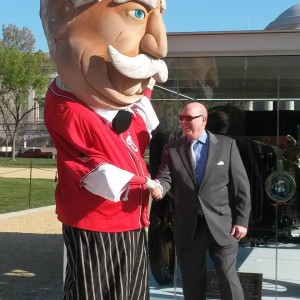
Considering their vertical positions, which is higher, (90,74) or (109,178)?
(90,74)

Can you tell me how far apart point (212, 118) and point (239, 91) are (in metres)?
0.73

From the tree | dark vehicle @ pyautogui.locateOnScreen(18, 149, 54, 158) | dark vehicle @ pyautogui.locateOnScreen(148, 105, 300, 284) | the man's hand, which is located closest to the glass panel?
dark vehicle @ pyautogui.locateOnScreen(148, 105, 300, 284)

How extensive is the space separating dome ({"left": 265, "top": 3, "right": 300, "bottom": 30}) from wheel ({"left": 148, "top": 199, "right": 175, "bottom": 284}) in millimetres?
2813

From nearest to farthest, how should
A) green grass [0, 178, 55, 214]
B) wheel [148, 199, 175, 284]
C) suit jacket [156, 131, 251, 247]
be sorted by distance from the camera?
suit jacket [156, 131, 251, 247], wheel [148, 199, 175, 284], green grass [0, 178, 55, 214]

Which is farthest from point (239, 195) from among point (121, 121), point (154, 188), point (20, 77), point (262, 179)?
point (20, 77)

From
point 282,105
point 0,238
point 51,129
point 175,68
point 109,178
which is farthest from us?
point 0,238

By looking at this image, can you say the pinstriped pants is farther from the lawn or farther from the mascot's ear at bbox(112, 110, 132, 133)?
the lawn

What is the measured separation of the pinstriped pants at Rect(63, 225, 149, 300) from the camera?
3836 mm

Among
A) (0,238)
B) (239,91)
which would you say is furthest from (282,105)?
(0,238)

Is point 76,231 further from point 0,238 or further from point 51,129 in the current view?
point 0,238

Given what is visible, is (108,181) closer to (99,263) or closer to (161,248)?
(99,263)

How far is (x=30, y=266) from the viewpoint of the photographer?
324 inches

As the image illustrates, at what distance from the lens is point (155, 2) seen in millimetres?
3977

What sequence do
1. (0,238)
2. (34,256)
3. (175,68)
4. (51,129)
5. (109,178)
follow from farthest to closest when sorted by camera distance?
1. (0,238)
2. (34,256)
3. (175,68)
4. (51,129)
5. (109,178)
